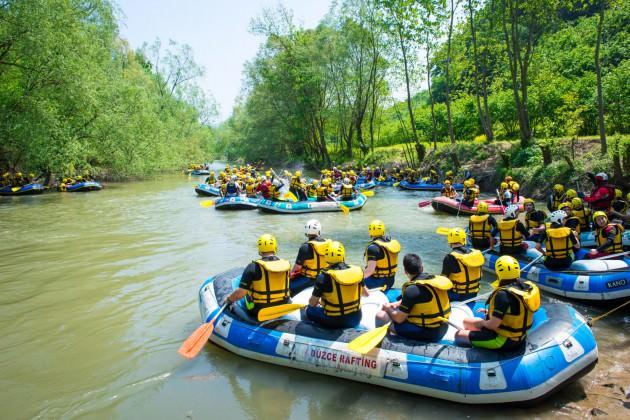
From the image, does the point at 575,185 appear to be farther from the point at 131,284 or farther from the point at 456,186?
the point at 131,284

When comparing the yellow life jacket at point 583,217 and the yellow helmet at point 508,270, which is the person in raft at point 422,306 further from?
the yellow life jacket at point 583,217

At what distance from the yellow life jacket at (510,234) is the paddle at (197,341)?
472cm

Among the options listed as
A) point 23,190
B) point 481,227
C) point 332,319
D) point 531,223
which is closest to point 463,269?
point 332,319

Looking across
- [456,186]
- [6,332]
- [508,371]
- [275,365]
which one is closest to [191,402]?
[275,365]

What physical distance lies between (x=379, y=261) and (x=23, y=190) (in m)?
21.7

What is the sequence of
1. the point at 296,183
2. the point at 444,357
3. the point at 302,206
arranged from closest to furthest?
the point at 444,357
the point at 302,206
the point at 296,183

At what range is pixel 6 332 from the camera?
20.2 ft

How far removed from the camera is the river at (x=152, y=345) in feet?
14.1

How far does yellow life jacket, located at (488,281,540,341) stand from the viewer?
394cm

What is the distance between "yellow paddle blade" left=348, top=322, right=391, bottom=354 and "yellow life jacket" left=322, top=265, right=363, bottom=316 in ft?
1.14

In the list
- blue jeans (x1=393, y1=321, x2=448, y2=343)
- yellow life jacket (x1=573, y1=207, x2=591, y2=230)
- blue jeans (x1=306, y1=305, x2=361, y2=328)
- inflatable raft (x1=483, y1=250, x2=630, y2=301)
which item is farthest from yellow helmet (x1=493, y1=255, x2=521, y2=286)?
yellow life jacket (x1=573, y1=207, x2=591, y2=230)

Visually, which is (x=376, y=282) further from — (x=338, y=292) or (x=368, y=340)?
(x=368, y=340)

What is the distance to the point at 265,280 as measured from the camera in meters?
4.97

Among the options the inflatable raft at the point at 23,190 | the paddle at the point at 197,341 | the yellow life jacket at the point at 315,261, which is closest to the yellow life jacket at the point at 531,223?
the yellow life jacket at the point at 315,261
